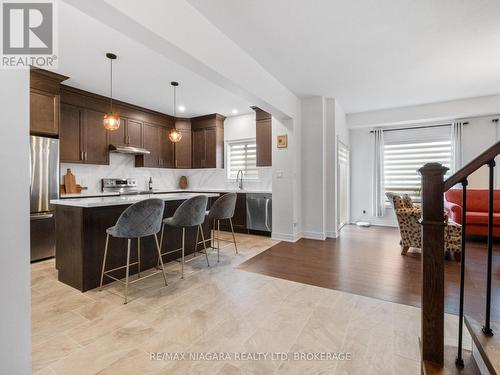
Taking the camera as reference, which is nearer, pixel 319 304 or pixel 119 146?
pixel 319 304

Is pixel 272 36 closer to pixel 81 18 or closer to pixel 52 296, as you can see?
pixel 81 18

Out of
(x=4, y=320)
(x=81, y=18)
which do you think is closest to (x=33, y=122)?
(x=81, y=18)

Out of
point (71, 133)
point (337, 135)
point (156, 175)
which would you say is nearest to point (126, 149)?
point (71, 133)

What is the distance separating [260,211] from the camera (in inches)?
197

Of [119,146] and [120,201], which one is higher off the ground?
[119,146]

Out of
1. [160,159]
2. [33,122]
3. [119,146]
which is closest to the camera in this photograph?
[33,122]

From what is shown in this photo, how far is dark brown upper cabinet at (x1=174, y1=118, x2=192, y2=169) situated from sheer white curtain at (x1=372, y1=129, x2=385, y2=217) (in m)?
4.69

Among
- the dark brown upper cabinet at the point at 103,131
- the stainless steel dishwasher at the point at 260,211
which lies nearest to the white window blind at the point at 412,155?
the stainless steel dishwasher at the point at 260,211

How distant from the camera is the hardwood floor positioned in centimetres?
239

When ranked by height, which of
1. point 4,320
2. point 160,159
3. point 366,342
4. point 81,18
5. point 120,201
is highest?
point 81,18

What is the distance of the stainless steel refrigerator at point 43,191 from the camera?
3420 mm

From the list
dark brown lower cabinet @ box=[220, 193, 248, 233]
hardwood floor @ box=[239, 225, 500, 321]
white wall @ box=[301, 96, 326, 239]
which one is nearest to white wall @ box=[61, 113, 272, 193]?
dark brown lower cabinet @ box=[220, 193, 248, 233]

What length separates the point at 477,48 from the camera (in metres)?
3.03

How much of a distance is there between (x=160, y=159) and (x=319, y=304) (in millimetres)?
4852
